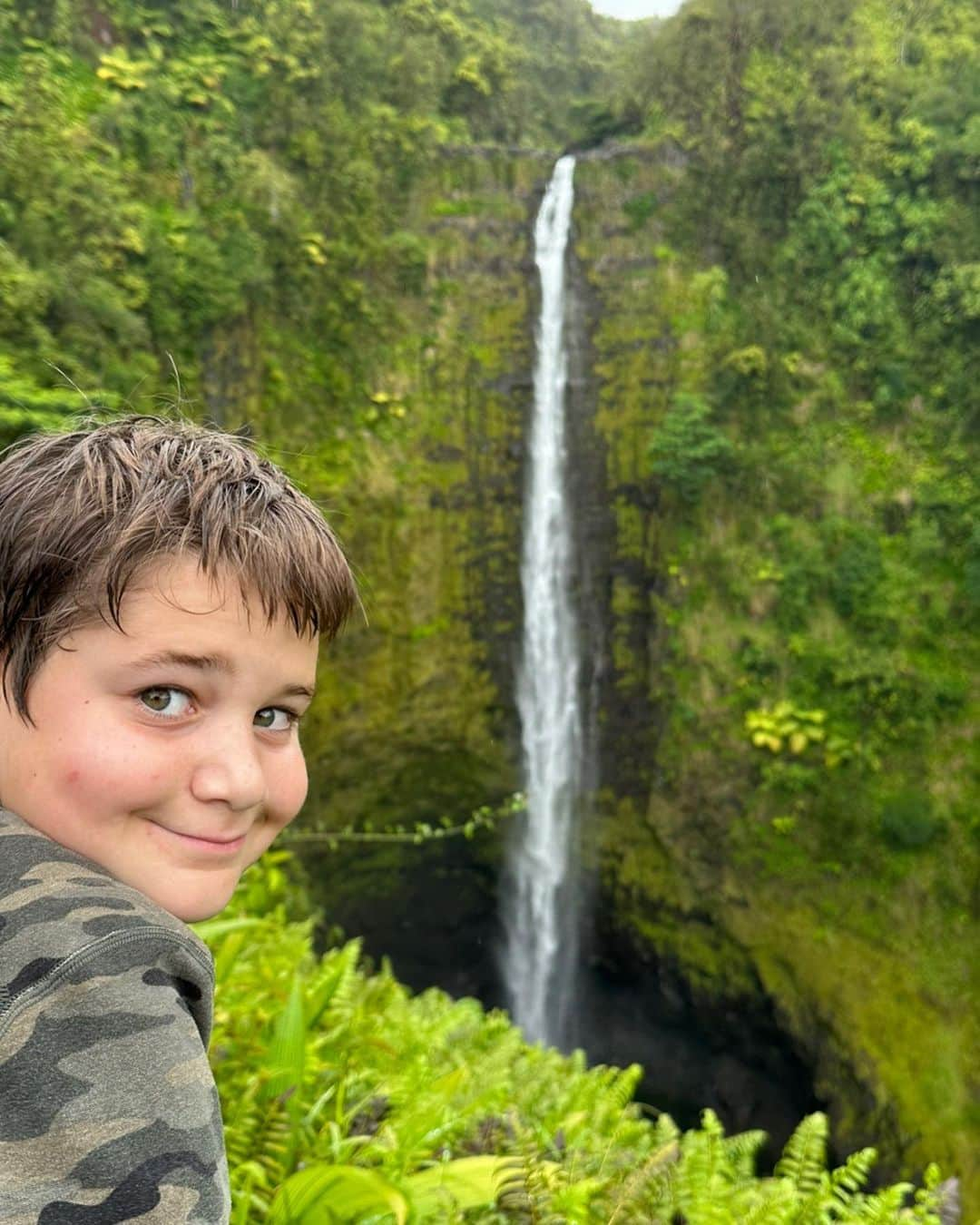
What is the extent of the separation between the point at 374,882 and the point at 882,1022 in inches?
334

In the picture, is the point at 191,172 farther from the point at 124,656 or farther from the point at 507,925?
the point at 507,925

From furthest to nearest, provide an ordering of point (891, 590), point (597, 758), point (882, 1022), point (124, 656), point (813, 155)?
1. point (597, 758)
2. point (813, 155)
3. point (891, 590)
4. point (882, 1022)
5. point (124, 656)

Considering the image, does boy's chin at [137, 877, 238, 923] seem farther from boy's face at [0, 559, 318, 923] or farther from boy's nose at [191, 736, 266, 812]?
boy's nose at [191, 736, 266, 812]

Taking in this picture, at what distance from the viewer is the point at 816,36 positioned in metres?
14.0

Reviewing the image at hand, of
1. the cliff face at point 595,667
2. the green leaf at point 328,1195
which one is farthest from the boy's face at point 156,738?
the cliff face at point 595,667

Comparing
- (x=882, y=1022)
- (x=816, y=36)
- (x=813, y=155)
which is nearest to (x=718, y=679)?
(x=882, y=1022)

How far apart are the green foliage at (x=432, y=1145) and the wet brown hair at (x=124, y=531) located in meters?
1.36

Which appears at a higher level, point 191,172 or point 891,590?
point 191,172

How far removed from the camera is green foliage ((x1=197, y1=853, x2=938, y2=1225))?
6.51 feet

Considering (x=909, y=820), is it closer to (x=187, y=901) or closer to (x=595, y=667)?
(x=595, y=667)

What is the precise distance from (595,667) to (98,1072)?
557 inches

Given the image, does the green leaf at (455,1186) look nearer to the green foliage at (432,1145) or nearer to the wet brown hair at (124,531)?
the green foliage at (432,1145)

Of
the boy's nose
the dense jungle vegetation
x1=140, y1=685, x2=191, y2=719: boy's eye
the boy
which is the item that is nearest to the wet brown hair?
the boy

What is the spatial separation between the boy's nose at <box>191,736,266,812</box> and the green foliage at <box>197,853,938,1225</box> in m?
1.09
